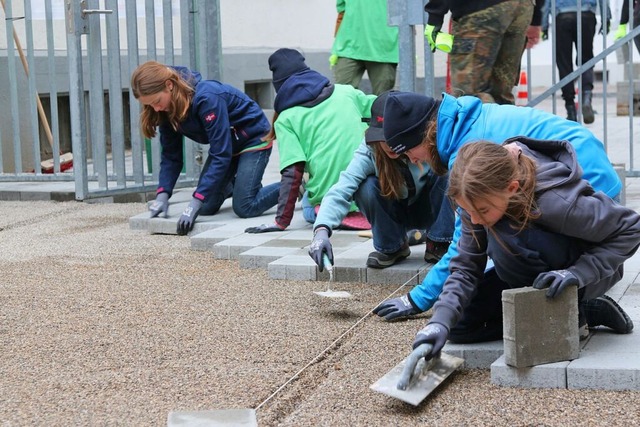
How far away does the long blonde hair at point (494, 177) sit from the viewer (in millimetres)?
2883

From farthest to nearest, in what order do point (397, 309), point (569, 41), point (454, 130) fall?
point (569, 41), point (397, 309), point (454, 130)

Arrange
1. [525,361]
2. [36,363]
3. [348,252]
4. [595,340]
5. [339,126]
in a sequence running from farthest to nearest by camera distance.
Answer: [339,126] → [348,252] → [36,363] → [595,340] → [525,361]

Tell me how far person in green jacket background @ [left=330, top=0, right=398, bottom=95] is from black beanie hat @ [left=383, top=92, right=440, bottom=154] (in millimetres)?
3690

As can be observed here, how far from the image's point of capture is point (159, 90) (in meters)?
5.69

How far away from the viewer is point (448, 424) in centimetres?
284

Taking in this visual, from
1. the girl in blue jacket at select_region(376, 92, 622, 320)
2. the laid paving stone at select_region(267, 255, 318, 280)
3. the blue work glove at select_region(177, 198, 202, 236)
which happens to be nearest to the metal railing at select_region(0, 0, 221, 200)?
the blue work glove at select_region(177, 198, 202, 236)

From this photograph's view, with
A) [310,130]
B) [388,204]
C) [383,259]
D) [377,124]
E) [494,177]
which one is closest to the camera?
[494,177]

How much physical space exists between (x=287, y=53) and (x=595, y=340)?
9.23 feet

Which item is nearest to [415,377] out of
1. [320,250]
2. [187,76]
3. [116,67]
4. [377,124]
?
[320,250]

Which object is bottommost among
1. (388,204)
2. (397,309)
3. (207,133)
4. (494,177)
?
(397,309)

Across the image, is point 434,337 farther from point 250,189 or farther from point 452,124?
point 250,189

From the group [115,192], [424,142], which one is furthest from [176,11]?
[424,142]

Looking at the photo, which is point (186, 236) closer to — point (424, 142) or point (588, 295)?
point (424, 142)

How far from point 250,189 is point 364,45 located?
65.4 inches
